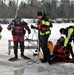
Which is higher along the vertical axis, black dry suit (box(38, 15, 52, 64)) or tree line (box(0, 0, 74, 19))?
black dry suit (box(38, 15, 52, 64))

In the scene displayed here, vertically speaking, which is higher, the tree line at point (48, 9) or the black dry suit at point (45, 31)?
the black dry suit at point (45, 31)

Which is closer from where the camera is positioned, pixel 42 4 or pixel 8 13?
pixel 8 13

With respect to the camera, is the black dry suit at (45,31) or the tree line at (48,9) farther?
the tree line at (48,9)

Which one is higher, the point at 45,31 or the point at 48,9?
the point at 45,31

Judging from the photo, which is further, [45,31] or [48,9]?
[48,9]

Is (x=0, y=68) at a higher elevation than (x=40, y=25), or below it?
below

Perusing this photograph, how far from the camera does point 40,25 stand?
7.31 metres

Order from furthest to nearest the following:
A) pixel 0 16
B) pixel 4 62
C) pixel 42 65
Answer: pixel 0 16, pixel 4 62, pixel 42 65

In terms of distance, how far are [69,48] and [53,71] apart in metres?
1.09

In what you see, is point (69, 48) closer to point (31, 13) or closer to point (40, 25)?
point (40, 25)

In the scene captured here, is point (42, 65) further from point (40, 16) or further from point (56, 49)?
point (40, 16)

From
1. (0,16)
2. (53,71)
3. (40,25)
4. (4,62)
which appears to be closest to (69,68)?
(53,71)

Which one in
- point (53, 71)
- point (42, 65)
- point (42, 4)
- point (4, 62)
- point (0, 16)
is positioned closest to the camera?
point (53, 71)

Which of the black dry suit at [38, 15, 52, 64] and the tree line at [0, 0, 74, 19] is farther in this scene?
the tree line at [0, 0, 74, 19]
